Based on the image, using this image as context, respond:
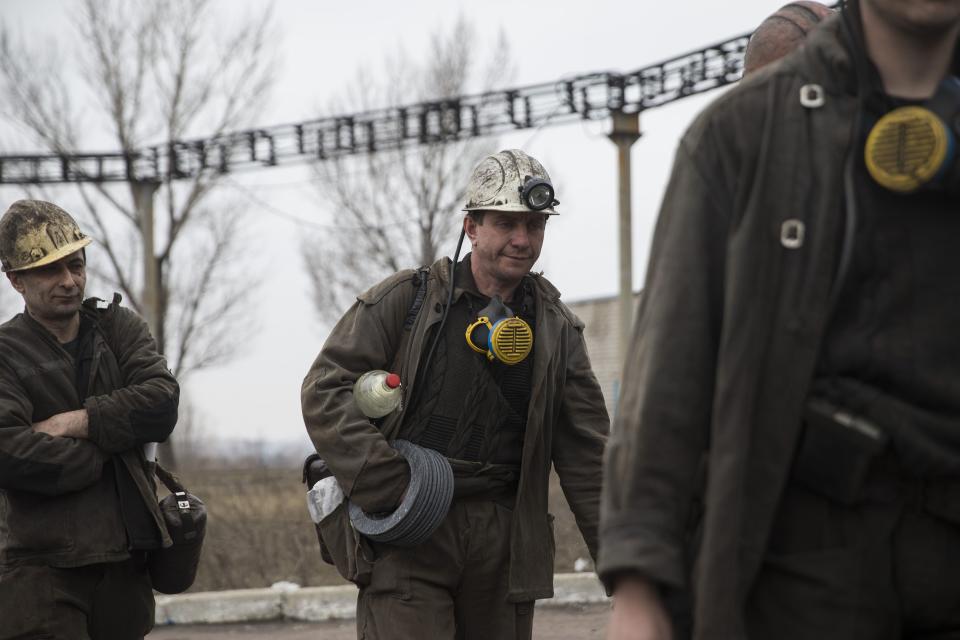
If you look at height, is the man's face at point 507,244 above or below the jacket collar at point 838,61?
below

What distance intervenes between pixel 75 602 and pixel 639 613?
369 centimetres

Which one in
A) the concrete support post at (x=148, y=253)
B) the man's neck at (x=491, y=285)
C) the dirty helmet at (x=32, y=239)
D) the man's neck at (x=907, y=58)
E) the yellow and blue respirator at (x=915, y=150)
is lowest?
the concrete support post at (x=148, y=253)

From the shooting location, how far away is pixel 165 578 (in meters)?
5.60

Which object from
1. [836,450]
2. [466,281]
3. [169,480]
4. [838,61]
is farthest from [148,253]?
[836,450]

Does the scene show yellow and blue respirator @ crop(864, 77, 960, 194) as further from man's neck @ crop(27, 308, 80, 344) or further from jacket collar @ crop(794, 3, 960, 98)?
man's neck @ crop(27, 308, 80, 344)

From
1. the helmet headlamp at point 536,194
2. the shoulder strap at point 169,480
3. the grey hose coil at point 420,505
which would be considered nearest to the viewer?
the grey hose coil at point 420,505

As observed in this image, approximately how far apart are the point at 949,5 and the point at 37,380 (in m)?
4.13

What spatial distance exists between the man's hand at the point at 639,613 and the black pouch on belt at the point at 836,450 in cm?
30

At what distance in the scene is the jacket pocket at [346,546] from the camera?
16.8 ft

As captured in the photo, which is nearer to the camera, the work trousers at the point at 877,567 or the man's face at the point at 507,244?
the work trousers at the point at 877,567

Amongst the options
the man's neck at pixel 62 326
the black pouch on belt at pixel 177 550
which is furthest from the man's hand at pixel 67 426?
the black pouch on belt at pixel 177 550

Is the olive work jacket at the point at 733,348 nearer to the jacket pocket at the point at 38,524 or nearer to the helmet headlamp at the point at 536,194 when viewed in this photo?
the helmet headlamp at the point at 536,194

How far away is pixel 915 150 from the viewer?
212 centimetres

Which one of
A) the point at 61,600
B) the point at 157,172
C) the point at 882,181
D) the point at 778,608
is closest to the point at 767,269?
→ the point at 882,181
